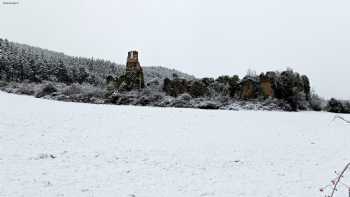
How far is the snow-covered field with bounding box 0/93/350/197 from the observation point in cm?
808

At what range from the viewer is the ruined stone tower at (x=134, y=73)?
4074cm

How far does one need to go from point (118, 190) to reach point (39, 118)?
486 inches

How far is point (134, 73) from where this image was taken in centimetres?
4159

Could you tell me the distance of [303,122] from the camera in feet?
68.8

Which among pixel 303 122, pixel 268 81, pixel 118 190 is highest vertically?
pixel 268 81

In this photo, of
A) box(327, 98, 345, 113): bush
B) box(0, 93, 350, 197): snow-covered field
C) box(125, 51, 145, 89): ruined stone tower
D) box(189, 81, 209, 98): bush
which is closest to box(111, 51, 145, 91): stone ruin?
box(125, 51, 145, 89): ruined stone tower

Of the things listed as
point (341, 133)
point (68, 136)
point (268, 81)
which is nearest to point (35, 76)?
point (268, 81)

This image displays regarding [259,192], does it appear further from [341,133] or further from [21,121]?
[21,121]

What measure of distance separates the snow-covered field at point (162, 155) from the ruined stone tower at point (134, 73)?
803 inches

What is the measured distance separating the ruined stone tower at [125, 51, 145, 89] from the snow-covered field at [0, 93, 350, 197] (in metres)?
20.4

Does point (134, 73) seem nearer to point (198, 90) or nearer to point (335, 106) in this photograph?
point (198, 90)

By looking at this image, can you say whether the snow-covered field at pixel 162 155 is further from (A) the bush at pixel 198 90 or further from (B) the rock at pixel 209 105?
(A) the bush at pixel 198 90

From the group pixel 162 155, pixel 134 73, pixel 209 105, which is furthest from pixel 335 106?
pixel 162 155

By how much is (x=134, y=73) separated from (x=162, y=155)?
30.9 m
